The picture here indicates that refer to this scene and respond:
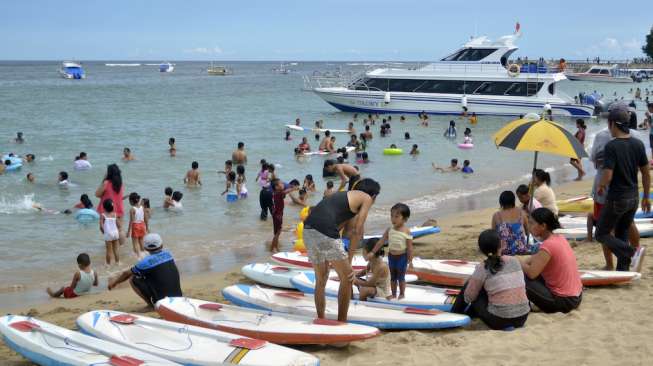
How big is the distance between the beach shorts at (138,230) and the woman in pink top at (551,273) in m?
6.44

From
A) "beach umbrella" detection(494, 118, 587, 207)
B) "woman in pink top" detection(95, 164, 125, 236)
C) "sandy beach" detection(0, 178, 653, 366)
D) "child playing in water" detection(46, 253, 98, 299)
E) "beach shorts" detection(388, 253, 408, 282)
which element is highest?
"beach umbrella" detection(494, 118, 587, 207)

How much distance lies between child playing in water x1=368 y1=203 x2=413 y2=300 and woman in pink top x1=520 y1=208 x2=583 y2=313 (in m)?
1.11

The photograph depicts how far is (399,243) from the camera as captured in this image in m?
6.73

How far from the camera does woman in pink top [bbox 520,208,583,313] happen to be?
20.5 ft

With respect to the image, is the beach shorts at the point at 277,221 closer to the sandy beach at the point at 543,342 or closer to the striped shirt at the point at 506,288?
the sandy beach at the point at 543,342

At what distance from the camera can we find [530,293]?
638cm

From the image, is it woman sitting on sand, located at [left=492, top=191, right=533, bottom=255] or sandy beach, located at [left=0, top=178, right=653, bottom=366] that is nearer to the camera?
sandy beach, located at [left=0, top=178, right=653, bottom=366]

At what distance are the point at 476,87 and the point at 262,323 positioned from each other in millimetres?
31580

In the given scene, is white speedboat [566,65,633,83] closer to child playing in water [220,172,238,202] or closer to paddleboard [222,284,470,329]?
child playing in water [220,172,238,202]

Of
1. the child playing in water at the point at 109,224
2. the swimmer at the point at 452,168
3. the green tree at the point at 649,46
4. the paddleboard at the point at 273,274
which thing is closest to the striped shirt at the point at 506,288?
the paddleboard at the point at 273,274

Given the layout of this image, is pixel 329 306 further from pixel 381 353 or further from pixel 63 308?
pixel 63 308

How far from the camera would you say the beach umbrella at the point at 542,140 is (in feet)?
25.3

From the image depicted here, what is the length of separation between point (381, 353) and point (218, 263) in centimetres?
574

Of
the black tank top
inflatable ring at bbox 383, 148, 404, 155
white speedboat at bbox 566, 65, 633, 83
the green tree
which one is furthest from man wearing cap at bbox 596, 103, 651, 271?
the green tree
